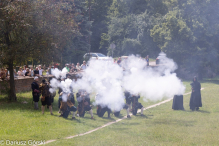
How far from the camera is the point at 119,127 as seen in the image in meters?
12.5

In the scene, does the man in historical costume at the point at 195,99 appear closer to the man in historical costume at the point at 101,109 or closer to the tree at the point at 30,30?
the man in historical costume at the point at 101,109

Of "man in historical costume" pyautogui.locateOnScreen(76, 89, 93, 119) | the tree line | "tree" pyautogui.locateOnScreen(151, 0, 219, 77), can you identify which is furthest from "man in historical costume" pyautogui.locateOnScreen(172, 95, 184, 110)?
"tree" pyautogui.locateOnScreen(151, 0, 219, 77)

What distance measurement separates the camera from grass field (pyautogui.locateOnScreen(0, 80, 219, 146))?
1042cm

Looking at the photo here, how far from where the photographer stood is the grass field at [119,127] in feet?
34.2

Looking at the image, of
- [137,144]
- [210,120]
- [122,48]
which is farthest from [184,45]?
[137,144]

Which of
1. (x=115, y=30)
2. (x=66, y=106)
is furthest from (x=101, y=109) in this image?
(x=115, y=30)

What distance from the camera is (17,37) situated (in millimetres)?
15266

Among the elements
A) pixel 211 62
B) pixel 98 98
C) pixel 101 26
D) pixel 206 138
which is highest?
pixel 101 26

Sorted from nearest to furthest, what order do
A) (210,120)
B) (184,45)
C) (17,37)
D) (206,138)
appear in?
(206,138) → (210,120) → (17,37) → (184,45)

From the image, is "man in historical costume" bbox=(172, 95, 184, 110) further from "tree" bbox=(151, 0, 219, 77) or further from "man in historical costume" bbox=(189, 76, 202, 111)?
"tree" bbox=(151, 0, 219, 77)

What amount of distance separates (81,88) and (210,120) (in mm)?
6937

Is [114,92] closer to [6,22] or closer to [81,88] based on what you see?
[81,88]

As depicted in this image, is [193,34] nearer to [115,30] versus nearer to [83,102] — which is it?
→ [115,30]

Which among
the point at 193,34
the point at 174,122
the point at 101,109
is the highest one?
the point at 193,34
